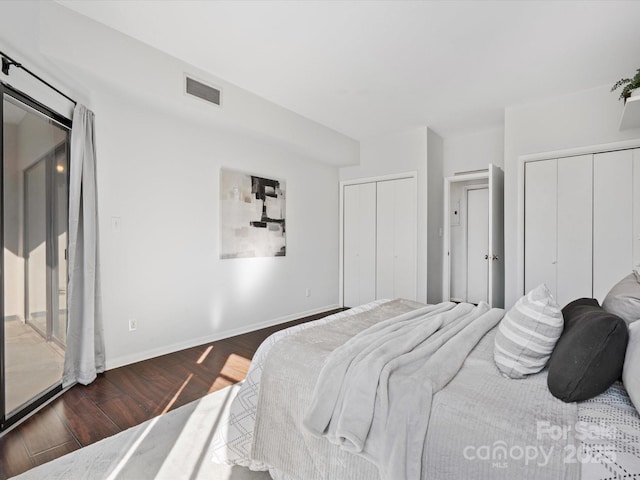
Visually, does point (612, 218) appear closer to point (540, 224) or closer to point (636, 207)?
point (636, 207)

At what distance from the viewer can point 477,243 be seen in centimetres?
550

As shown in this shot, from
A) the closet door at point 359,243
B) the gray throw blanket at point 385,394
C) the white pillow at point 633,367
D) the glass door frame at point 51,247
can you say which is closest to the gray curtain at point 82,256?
the glass door frame at point 51,247

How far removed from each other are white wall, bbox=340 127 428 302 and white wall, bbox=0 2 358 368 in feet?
2.91

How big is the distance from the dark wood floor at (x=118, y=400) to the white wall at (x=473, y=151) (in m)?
3.89

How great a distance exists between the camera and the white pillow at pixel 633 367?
1091mm

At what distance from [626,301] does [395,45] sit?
236cm

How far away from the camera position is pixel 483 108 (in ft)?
13.1

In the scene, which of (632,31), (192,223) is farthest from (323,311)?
(632,31)

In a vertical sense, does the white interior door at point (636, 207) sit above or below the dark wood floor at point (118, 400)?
above

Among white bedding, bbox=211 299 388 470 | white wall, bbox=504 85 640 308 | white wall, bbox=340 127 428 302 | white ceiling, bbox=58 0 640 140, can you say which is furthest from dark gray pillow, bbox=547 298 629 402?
white wall, bbox=340 127 428 302

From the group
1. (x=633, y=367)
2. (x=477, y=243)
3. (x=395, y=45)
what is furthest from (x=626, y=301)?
(x=477, y=243)

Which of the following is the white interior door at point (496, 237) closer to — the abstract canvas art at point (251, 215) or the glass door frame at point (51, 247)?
the abstract canvas art at point (251, 215)

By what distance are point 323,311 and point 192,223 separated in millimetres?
2544

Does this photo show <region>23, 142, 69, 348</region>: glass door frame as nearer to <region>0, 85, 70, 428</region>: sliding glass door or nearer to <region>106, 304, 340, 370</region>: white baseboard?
<region>0, 85, 70, 428</region>: sliding glass door
